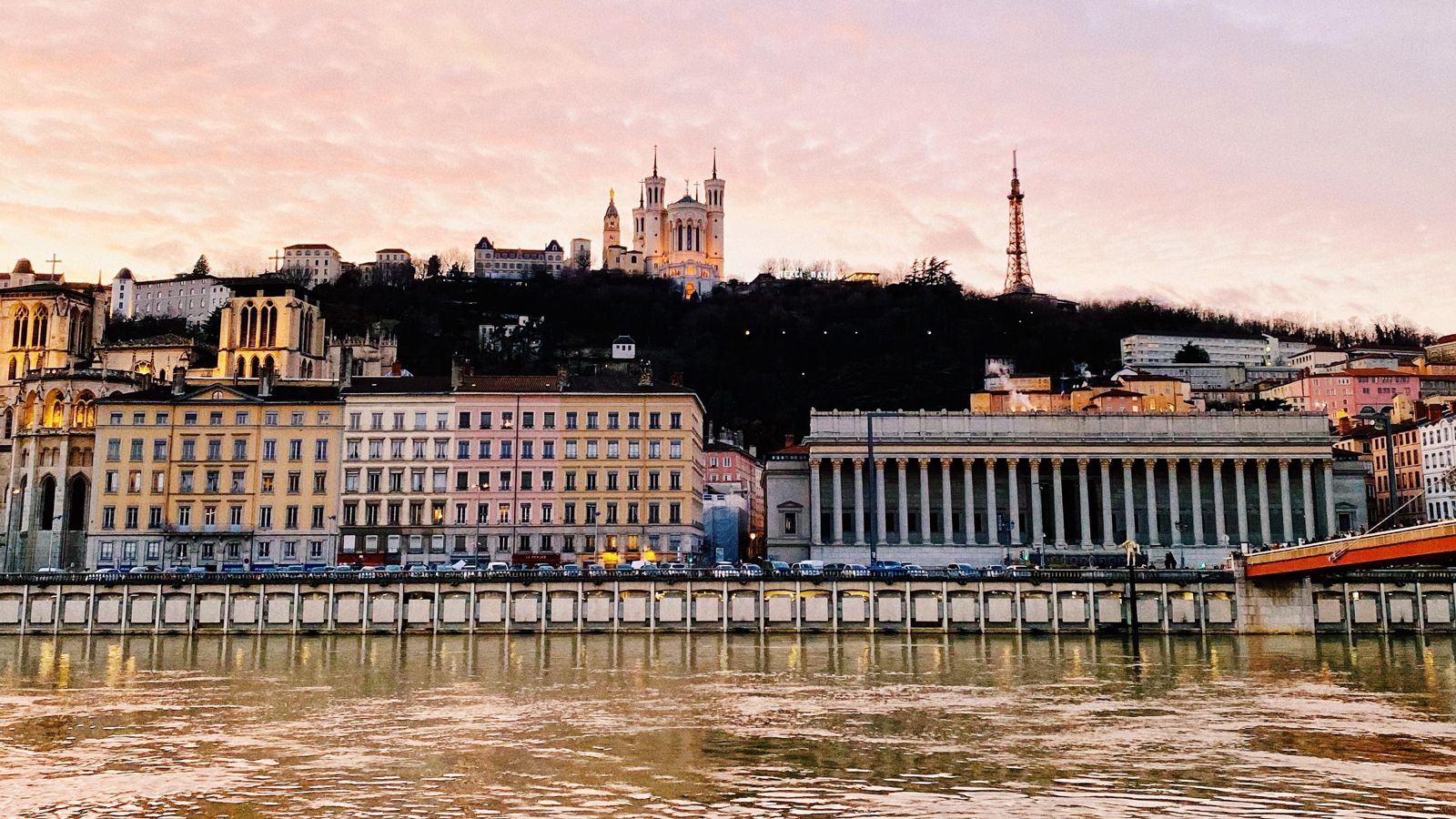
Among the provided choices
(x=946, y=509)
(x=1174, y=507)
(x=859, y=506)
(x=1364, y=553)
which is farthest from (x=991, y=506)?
(x=1364, y=553)

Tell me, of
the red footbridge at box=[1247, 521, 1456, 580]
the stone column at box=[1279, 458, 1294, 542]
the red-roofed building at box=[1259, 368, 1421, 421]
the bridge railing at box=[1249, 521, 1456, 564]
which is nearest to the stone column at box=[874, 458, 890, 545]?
the stone column at box=[1279, 458, 1294, 542]

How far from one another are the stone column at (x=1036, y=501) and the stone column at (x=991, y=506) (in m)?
2.85

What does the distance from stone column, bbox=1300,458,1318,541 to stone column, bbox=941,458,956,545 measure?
27852 millimetres

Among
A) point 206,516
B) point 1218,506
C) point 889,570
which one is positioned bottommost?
point 889,570

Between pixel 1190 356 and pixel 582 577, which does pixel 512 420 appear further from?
pixel 1190 356

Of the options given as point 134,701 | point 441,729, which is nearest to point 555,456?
point 134,701

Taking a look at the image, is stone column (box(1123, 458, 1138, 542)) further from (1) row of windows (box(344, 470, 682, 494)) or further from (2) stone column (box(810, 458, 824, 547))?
(1) row of windows (box(344, 470, 682, 494))

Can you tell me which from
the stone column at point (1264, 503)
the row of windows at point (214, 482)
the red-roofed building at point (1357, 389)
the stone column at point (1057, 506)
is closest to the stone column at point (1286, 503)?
the stone column at point (1264, 503)

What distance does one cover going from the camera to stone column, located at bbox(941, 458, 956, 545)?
105 m

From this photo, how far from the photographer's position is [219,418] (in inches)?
3681

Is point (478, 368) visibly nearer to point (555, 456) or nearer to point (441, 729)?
point (555, 456)

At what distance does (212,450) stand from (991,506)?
58835 mm

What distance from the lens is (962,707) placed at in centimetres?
4222

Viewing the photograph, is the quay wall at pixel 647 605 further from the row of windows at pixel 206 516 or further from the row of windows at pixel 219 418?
the row of windows at pixel 219 418
